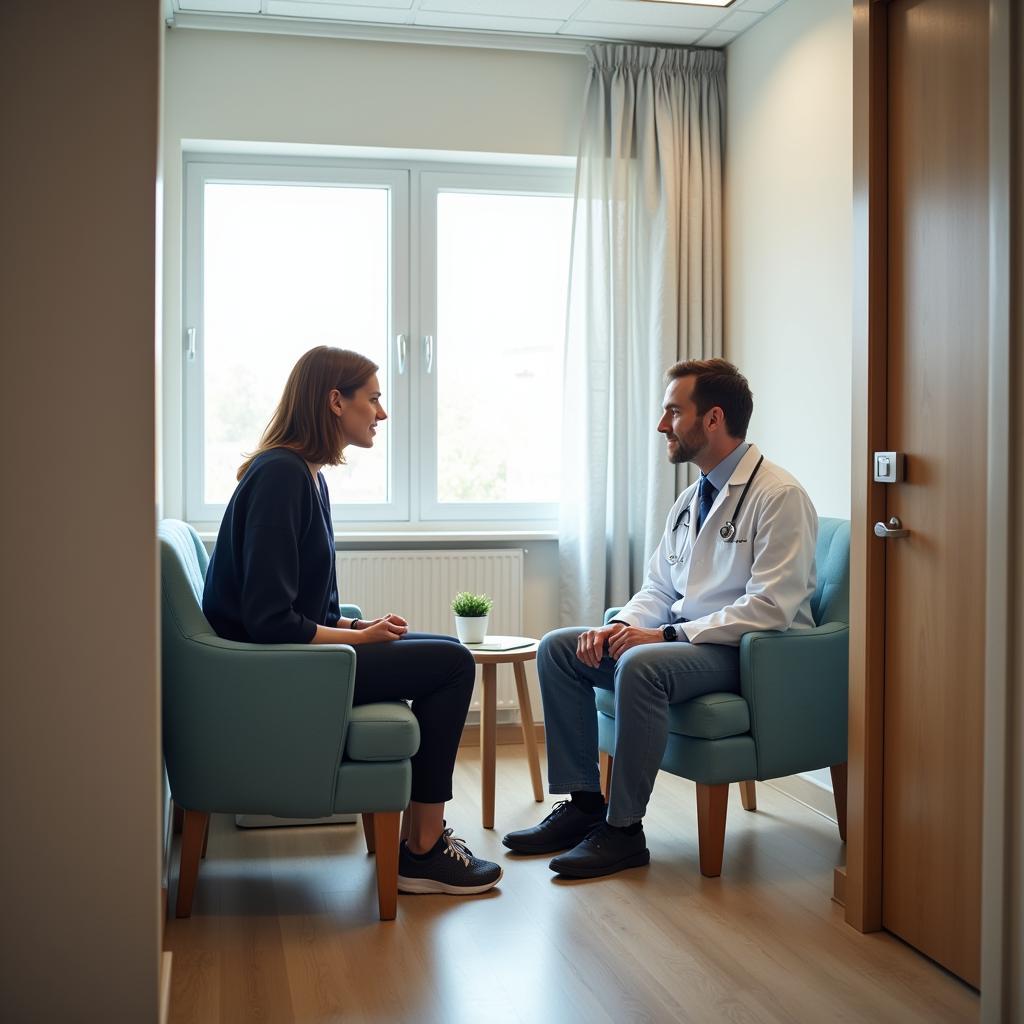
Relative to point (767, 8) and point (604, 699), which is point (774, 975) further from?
point (767, 8)

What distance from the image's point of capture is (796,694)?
3.02 meters

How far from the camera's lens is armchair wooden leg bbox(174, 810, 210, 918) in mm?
2670

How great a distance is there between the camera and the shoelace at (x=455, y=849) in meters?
2.88

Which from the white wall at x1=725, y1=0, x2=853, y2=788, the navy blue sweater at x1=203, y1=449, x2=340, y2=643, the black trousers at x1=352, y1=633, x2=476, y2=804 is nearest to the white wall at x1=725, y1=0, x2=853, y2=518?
the white wall at x1=725, y1=0, x2=853, y2=788

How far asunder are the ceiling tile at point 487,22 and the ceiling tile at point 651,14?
136mm

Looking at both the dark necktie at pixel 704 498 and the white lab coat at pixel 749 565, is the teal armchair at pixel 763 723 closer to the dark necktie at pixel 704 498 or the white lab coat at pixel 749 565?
the white lab coat at pixel 749 565

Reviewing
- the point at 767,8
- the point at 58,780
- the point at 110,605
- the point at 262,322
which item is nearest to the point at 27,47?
the point at 110,605

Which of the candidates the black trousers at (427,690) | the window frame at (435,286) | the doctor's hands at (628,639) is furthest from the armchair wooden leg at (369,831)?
the window frame at (435,286)

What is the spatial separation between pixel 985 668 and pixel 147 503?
4.96ft

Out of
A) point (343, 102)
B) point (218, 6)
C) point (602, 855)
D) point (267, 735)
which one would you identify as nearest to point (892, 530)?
point (602, 855)

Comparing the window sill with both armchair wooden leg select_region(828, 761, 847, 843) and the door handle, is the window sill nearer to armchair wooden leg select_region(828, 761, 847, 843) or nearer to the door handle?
armchair wooden leg select_region(828, 761, 847, 843)

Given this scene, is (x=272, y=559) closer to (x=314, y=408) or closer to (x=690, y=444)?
(x=314, y=408)

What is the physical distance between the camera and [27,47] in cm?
183

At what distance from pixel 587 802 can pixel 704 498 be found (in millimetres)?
912
